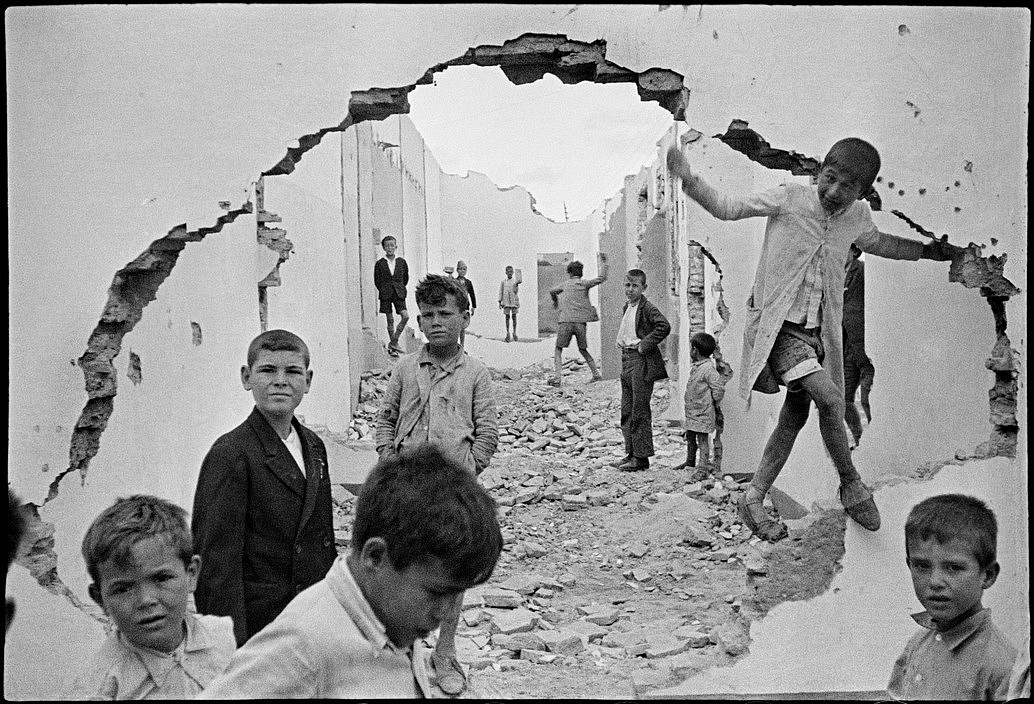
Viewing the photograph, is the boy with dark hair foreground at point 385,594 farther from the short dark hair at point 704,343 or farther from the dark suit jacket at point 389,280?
the dark suit jacket at point 389,280

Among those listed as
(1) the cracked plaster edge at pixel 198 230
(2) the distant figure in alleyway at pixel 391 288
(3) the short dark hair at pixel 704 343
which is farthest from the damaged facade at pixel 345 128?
(2) the distant figure in alleyway at pixel 391 288

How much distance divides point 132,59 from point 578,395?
257 inches

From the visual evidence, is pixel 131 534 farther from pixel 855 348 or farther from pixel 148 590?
pixel 855 348

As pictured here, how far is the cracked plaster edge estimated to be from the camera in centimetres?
319

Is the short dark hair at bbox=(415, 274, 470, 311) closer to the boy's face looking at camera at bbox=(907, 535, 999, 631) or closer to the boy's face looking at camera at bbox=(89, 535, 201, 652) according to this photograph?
the boy's face looking at camera at bbox=(89, 535, 201, 652)

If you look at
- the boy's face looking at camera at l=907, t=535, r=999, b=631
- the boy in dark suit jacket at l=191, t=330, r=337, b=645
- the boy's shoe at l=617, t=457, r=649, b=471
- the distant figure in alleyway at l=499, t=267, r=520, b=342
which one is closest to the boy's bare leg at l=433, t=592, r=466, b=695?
the boy in dark suit jacket at l=191, t=330, r=337, b=645

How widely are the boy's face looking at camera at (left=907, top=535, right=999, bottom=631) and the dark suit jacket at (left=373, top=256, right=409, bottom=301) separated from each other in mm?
6285

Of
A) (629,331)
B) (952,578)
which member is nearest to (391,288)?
(629,331)

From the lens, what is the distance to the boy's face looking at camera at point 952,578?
Answer: 3023 mm

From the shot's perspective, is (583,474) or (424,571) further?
(583,474)

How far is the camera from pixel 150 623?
8.13 ft

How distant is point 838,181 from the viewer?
3.27 meters

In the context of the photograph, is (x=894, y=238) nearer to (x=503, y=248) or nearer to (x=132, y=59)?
(x=132, y=59)

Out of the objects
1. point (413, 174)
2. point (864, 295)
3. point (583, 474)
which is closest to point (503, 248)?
point (413, 174)
